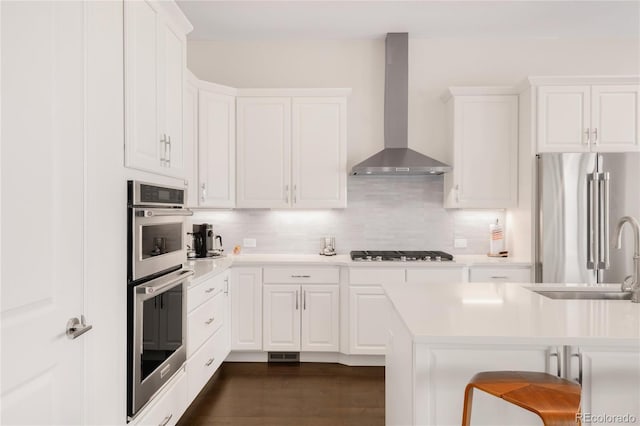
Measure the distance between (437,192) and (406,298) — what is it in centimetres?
242

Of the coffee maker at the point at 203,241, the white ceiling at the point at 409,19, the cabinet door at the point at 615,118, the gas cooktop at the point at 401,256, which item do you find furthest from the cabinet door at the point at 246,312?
the cabinet door at the point at 615,118

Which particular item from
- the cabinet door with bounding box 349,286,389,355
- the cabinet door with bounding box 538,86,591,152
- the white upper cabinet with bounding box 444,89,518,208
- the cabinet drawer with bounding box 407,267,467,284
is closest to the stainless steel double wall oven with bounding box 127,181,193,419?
the cabinet door with bounding box 349,286,389,355

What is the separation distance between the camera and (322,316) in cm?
362

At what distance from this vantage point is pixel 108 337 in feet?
5.27

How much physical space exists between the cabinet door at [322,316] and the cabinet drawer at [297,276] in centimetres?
5

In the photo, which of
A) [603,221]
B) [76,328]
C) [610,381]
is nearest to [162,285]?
[76,328]

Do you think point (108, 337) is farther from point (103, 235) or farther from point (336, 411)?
point (336, 411)

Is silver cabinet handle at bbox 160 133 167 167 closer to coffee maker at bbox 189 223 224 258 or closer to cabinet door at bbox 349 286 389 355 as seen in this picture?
coffee maker at bbox 189 223 224 258

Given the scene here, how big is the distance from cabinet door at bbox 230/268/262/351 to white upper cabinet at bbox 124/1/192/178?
1.53 meters

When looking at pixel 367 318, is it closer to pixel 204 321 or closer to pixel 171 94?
pixel 204 321

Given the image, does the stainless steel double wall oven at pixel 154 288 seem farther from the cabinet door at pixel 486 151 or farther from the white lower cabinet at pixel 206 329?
the cabinet door at pixel 486 151

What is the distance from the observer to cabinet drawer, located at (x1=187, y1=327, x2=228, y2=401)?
259 centimetres

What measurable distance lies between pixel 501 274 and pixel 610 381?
83.9 inches

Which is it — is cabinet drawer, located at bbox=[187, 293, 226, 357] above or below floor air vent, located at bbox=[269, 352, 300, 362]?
above
